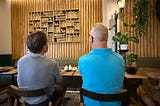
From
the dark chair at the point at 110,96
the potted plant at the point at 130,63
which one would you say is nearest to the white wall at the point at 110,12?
the potted plant at the point at 130,63

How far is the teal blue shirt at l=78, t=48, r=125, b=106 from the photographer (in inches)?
76.0

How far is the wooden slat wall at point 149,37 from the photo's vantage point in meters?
5.11

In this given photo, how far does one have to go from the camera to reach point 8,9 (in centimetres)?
690

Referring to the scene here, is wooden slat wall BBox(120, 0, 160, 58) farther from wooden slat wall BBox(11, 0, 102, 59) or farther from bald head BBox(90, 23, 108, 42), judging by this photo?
bald head BBox(90, 23, 108, 42)

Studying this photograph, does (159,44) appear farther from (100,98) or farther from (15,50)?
(15,50)

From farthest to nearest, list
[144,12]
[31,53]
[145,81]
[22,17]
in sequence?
[22,17]
[144,12]
[145,81]
[31,53]

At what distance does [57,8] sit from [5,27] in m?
1.75

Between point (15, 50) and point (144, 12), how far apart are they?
14.2ft

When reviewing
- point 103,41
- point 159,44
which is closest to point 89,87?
point 103,41

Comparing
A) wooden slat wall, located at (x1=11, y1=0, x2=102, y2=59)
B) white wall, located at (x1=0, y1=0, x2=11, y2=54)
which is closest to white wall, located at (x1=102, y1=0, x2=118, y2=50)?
wooden slat wall, located at (x1=11, y1=0, x2=102, y2=59)

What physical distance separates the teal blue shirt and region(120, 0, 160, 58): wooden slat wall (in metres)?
3.30

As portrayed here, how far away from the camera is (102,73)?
1933 mm

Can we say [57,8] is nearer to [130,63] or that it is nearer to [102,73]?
[130,63]

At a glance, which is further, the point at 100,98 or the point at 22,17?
the point at 22,17
